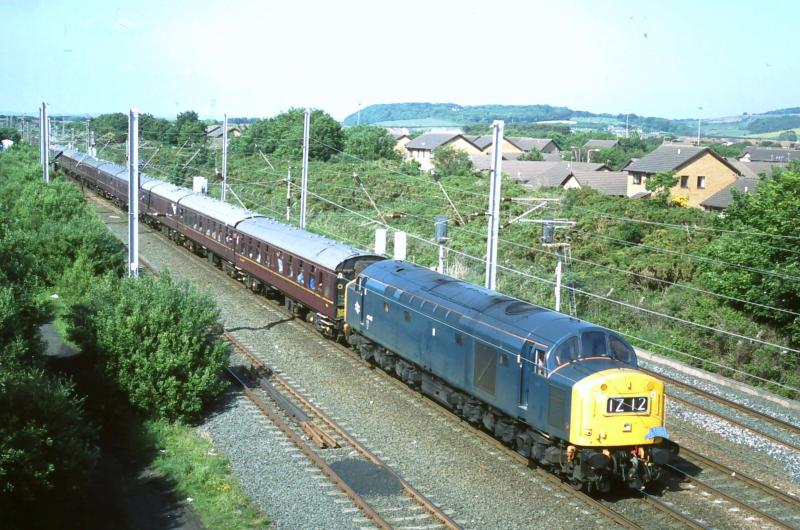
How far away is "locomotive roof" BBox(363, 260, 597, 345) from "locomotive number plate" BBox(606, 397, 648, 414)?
5.02 feet

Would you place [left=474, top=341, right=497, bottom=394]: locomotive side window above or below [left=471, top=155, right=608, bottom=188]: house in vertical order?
below

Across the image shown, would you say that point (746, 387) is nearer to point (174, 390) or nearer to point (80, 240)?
point (174, 390)

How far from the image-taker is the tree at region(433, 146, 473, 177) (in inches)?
2931

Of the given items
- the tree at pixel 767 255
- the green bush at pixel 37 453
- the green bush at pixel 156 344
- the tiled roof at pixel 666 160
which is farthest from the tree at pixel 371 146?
the green bush at pixel 37 453

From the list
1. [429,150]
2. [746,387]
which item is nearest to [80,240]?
[746,387]

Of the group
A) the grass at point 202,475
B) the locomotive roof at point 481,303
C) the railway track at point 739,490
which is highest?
the locomotive roof at point 481,303

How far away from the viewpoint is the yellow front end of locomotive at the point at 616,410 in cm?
1420

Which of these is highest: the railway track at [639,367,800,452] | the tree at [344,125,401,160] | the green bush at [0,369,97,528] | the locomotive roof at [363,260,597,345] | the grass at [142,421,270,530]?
the tree at [344,125,401,160]

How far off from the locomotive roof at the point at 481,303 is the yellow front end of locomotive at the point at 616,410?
1.25 meters

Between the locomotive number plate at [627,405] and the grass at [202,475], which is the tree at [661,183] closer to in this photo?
the locomotive number plate at [627,405]

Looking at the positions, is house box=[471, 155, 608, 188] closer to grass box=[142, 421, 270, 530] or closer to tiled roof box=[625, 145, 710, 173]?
tiled roof box=[625, 145, 710, 173]

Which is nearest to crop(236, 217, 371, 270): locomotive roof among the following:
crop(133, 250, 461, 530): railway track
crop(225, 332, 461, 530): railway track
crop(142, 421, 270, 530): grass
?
crop(133, 250, 461, 530): railway track

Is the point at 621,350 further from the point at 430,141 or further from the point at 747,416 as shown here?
the point at 430,141

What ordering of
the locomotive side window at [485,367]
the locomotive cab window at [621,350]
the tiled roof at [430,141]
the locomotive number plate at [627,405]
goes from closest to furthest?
the locomotive number plate at [627,405]
the locomotive cab window at [621,350]
the locomotive side window at [485,367]
the tiled roof at [430,141]
